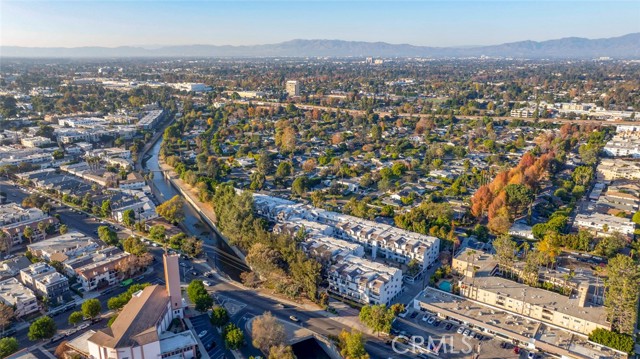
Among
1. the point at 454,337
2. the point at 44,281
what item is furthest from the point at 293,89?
the point at 454,337

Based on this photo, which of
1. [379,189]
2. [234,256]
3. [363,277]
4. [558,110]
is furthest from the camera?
[558,110]

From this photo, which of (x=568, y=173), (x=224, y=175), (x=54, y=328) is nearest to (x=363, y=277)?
(x=54, y=328)

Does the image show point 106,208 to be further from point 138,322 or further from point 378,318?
point 378,318

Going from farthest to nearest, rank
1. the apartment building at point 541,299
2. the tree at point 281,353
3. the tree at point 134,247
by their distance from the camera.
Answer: the tree at point 134,247 < the apartment building at point 541,299 < the tree at point 281,353

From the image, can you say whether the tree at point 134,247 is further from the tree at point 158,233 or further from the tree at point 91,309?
the tree at point 91,309

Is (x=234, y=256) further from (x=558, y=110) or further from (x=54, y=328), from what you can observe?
(x=558, y=110)

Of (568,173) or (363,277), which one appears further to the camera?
(568,173)

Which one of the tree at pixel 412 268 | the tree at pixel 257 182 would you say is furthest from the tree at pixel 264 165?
the tree at pixel 412 268

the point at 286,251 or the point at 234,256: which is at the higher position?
the point at 286,251
